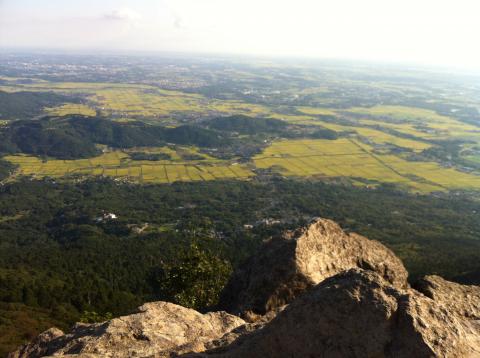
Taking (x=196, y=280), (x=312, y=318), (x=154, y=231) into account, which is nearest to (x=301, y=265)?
(x=312, y=318)

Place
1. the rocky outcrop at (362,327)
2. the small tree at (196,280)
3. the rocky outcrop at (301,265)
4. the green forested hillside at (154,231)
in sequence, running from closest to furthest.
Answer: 1. the rocky outcrop at (362,327)
2. the rocky outcrop at (301,265)
3. the small tree at (196,280)
4. the green forested hillside at (154,231)

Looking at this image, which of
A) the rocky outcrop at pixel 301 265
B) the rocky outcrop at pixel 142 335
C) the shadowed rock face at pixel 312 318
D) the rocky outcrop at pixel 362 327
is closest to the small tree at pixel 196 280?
the shadowed rock face at pixel 312 318

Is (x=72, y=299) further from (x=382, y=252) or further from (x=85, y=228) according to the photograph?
(x=382, y=252)

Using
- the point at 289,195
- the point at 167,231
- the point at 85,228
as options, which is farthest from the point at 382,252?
the point at 289,195

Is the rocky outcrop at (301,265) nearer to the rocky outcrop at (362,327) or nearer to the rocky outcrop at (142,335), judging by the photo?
the rocky outcrop at (142,335)

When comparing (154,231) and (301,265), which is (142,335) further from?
(154,231)
